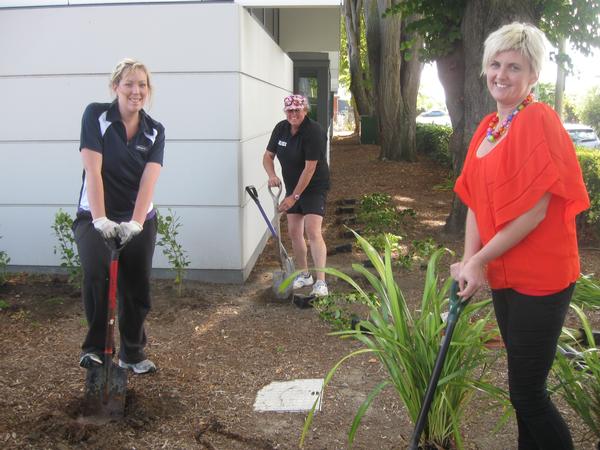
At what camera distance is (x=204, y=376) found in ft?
13.5

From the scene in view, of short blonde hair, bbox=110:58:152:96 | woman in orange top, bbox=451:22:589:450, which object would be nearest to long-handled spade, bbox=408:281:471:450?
woman in orange top, bbox=451:22:589:450

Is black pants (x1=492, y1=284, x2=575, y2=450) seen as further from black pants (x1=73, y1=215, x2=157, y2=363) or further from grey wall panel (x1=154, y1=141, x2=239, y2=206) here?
grey wall panel (x1=154, y1=141, x2=239, y2=206)

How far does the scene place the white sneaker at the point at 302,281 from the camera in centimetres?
594

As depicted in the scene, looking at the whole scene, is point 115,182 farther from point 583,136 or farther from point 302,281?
point 583,136

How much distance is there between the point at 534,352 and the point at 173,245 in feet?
12.9

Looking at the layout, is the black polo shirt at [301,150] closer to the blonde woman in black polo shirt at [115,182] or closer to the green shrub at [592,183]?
the blonde woman in black polo shirt at [115,182]

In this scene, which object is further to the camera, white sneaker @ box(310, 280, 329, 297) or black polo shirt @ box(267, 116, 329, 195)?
white sneaker @ box(310, 280, 329, 297)

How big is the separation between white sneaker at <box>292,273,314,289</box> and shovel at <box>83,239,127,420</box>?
251 cm

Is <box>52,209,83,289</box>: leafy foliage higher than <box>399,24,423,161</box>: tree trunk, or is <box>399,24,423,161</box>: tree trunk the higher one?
<box>399,24,423,161</box>: tree trunk

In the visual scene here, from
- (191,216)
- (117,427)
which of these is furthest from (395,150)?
(117,427)

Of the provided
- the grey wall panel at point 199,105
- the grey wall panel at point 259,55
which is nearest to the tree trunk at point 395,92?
the grey wall panel at point 259,55

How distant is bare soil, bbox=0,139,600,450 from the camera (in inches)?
130

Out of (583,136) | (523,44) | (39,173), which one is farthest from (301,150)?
(583,136)

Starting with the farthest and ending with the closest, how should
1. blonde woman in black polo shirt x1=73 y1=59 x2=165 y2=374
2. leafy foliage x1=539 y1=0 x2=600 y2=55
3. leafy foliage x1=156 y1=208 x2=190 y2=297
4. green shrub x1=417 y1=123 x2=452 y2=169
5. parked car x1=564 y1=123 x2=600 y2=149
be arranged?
parked car x1=564 y1=123 x2=600 y2=149
green shrub x1=417 y1=123 x2=452 y2=169
leafy foliage x1=539 y1=0 x2=600 y2=55
leafy foliage x1=156 y1=208 x2=190 y2=297
blonde woman in black polo shirt x1=73 y1=59 x2=165 y2=374
